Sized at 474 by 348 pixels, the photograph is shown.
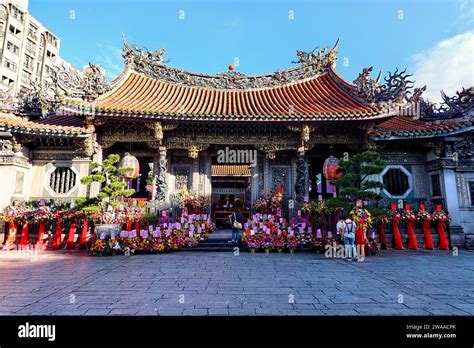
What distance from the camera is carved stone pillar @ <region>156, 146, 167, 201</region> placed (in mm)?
10211

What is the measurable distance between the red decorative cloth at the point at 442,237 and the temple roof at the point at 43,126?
13532mm

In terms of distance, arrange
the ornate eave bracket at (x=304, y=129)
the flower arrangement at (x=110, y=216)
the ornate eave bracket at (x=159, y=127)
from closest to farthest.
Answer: the flower arrangement at (x=110, y=216), the ornate eave bracket at (x=159, y=127), the ornate eave bracket at (x=304, y=129)

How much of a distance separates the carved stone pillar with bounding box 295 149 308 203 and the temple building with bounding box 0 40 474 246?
0.04m

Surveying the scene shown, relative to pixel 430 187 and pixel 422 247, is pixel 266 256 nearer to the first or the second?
pixel 422 247

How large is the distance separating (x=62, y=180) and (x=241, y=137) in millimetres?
7378

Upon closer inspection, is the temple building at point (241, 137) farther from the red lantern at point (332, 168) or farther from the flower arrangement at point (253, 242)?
the flower arrangement at point (253, 242)

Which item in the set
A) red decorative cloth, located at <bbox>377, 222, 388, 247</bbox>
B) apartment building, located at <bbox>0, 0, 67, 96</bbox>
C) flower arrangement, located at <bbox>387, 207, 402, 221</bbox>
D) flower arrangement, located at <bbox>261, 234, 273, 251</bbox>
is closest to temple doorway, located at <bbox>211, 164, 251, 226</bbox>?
flower arrangement, located at <bbox>261, 234, 273, 251</bbox>

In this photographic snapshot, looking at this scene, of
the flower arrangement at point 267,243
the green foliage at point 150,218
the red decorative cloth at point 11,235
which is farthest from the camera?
the green foliage at point 150,218

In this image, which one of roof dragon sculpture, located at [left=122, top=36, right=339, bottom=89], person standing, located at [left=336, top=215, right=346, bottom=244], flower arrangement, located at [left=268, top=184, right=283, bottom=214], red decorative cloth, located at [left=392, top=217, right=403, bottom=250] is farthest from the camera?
roof dragon sculpture, located at [left=122, top=36, right=339, bottom=89]

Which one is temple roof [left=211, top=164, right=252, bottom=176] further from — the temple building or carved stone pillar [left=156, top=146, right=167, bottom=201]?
carved stone pillar [left=156, top=146, right=167, bottom=201]

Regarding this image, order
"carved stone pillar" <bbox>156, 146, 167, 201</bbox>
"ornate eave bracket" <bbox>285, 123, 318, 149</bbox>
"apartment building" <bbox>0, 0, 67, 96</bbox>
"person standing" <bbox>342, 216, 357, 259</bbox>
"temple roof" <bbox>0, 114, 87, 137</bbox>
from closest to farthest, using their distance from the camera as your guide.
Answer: "person standing" <bbox>342, 216, 357, 259</bbox> < "temple roof" <bbox>0, 114, 87, 137</bbox> < "ornate eave bracket" <bbox>285, 123, 318, 149</bbox> < "carved stone pillar" <bbox>156, 146, 167, 201</bbox> < "apartment building" <bbox>0, 0, 67, 96</bbox>

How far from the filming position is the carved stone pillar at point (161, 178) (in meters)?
10.2

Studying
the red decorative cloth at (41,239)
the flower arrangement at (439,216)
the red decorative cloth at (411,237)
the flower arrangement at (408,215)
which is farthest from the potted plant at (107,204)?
the flower arrangement at (439,216)
